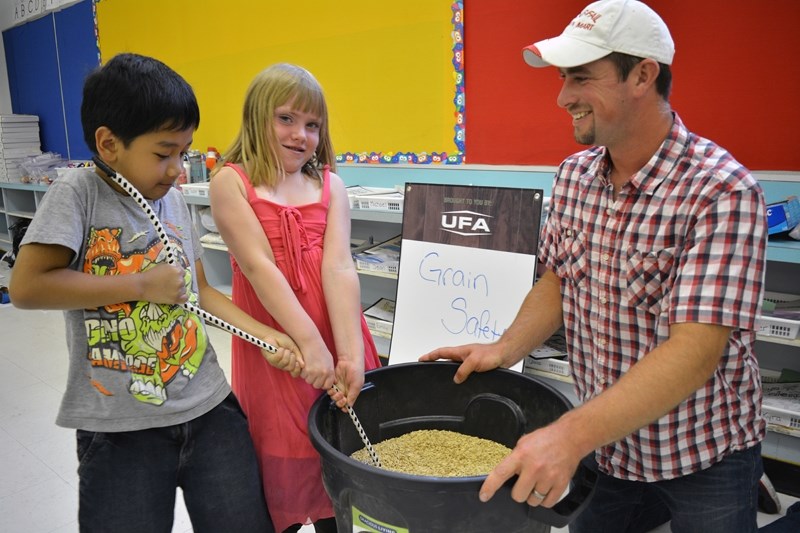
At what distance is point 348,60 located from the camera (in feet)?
10.1

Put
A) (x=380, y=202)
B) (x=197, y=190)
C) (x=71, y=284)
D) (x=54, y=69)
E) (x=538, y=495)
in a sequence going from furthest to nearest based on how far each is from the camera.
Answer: (x=54, y=69) < (x=197, y=190) < (x=380, y=202) < (x=71, y=284) < (x=538, y=495)

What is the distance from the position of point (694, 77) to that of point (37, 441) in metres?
2.94

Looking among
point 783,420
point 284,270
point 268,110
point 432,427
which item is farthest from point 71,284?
point 783,420

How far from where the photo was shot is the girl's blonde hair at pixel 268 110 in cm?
129

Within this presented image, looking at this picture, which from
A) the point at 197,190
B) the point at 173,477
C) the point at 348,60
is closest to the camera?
the point at 173,477

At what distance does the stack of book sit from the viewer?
18.1ft

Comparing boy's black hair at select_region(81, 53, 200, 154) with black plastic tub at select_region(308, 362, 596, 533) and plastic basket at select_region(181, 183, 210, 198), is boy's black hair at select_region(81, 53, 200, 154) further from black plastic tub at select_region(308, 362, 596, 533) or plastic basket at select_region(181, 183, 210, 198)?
plastic basket at select_region(181, 183, 210, 198)

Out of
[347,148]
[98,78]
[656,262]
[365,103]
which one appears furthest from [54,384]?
[656,262]

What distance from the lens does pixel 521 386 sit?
109 cm

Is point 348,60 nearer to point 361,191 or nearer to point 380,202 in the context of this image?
point 361,191

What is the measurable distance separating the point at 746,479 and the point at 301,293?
943 millimetres

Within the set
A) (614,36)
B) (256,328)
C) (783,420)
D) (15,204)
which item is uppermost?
(614,36)

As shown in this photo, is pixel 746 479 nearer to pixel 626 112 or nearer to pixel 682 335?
pixel 682 335

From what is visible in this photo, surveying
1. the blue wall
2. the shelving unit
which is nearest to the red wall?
the blue wall
